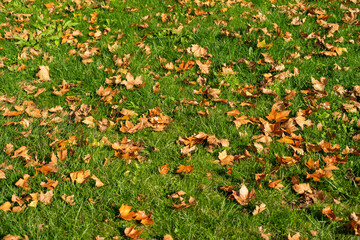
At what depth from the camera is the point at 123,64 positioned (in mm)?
3879

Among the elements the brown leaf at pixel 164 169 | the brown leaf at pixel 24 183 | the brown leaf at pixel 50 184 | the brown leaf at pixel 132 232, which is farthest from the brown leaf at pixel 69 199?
the brown leaf at pixel 164 169

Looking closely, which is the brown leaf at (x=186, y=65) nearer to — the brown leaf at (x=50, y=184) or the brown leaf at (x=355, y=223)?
the brown leaf at (x=50, y=184)

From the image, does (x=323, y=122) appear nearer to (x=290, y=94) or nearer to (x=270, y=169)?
(x=290, y=94)

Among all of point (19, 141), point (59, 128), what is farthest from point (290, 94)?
point (19, 141)

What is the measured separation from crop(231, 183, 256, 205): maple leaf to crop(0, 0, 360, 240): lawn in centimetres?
1

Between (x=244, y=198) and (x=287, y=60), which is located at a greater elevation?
(x=287, y=60)

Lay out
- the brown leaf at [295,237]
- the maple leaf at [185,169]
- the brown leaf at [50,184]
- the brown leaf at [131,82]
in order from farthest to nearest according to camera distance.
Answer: the brown leaf at [131,82] → the maple leaf at [185,169] → the brown leaf at [50,184] → the brown leaf at [295,237]

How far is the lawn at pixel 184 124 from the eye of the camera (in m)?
2.27

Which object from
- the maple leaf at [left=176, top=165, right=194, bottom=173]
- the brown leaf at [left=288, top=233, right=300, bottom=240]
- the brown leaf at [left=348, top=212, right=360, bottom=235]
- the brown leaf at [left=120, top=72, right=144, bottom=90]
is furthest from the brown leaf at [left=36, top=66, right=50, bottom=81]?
the brown leaf at [left=348, top=212, right=360, bottom=235]

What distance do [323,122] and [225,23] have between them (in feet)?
7.69

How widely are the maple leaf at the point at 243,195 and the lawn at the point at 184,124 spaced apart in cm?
1

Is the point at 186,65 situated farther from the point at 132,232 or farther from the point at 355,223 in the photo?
the point at 355,223

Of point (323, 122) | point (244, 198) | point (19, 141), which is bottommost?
point (19, 141)

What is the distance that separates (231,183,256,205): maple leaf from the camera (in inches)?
92.1
